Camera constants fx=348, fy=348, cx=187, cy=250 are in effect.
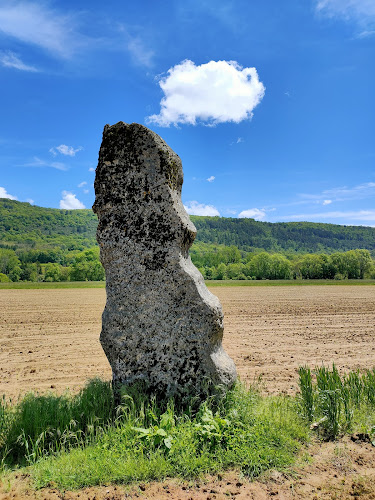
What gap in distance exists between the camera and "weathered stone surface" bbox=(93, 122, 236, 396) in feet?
18.2

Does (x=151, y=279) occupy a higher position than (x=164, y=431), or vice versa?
(x=151, y=279)

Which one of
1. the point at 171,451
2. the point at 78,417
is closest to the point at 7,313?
the point at 78,417

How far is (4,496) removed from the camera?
4.00m

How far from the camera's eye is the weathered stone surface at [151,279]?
5.54 m

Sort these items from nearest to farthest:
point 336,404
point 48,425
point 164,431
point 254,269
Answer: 1. point 164,431
2. point 48,425
3. point 336,404
4. point 254,269

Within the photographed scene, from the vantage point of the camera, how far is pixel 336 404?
5457 mm

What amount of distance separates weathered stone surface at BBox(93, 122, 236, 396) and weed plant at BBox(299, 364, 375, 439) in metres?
1.33

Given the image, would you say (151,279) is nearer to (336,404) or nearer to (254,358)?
(336,404)

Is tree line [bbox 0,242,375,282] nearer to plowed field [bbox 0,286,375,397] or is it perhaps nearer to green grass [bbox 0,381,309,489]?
plowed field [bbox 0,286,375,397]

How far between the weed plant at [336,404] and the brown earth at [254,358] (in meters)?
0.34

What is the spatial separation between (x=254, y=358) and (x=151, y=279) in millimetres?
6192

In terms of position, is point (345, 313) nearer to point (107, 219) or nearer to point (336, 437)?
point (336, 437)

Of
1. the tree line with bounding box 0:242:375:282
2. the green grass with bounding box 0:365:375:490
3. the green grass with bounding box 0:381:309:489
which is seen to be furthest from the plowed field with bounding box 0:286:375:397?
the tree line with bounding box 0:242:375:282

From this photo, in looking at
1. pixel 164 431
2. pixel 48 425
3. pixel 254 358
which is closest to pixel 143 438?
pixel 164 431
